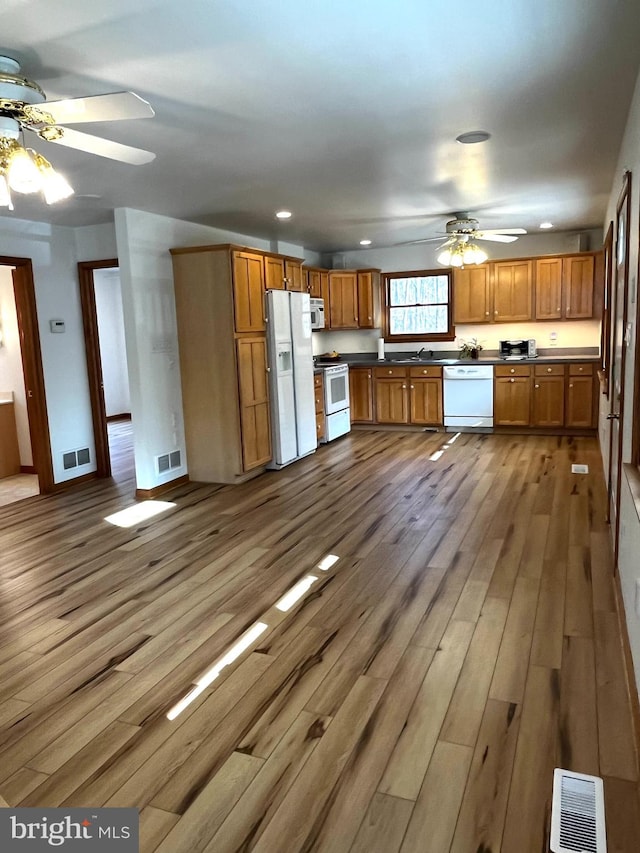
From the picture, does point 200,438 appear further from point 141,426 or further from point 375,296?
point 375,296

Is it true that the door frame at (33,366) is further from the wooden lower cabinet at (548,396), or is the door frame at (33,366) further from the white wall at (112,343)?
the wooden lower cabinet at (548,396)

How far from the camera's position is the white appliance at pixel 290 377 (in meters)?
6.24

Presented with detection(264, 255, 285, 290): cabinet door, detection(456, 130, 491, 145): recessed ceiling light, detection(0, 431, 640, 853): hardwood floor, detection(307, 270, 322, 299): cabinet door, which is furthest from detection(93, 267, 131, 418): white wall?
detection(456, 130, 491, 145): recessed ceiling light

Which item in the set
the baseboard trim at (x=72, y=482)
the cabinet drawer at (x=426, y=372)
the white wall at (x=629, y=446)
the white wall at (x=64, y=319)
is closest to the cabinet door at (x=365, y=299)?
the cabinet drawer at (x=426, y=372)

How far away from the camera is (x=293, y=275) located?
6.77 m

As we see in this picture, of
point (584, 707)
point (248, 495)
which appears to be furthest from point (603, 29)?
point (248, 495)

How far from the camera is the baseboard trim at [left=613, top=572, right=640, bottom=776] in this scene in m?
2.11

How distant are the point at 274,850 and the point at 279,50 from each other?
282 centimetres

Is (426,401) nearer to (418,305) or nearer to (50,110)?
(418,305)

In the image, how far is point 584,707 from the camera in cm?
229

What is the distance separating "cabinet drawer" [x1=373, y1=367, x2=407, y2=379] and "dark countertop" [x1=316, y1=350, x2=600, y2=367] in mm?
60

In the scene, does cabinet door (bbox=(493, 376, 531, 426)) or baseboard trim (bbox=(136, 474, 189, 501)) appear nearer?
baseboard trim (bbox=(136, 474, 189, 501))

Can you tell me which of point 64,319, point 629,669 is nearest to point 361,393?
point 64,319

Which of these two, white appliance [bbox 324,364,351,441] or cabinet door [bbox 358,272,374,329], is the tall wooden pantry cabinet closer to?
white appliance [bbox 324,364,351,441]
